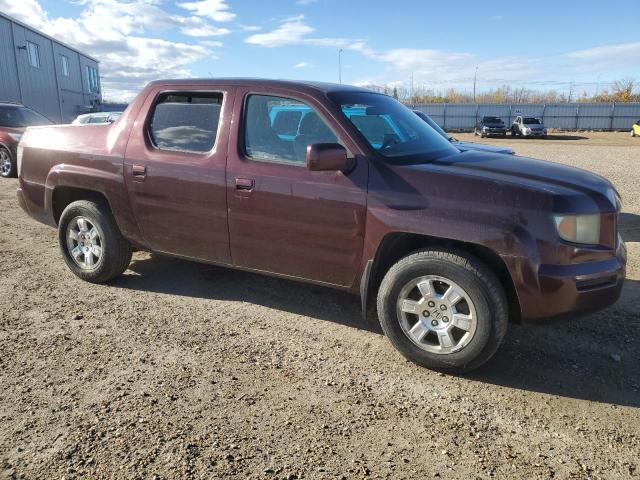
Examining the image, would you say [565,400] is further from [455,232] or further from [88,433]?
[88,433]

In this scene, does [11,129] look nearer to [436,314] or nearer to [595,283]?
[436,314]

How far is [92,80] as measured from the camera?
4522cm

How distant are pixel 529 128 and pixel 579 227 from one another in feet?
121

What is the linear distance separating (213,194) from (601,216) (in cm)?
277

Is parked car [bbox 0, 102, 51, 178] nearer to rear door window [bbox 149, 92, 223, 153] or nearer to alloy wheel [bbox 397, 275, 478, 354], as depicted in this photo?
rear door window [bbox 149, 92, 223, 153]

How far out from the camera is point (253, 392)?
3.17 m

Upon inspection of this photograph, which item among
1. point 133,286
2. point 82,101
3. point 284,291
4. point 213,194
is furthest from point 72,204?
point 82,101

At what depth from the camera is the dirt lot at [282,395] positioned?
2.56 meters

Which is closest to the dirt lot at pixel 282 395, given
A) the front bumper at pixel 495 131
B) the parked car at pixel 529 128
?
the parked car at pixel 529 128

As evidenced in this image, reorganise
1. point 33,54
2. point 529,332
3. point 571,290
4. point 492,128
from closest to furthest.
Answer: point 571,290 < point 529,332 < point 33,54 < point 492,128

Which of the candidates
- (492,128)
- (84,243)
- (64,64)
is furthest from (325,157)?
(64,64)

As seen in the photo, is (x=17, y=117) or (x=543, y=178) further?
(x=17, y=117)

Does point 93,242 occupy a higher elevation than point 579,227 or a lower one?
lower

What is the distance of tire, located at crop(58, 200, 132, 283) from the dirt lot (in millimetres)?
224
